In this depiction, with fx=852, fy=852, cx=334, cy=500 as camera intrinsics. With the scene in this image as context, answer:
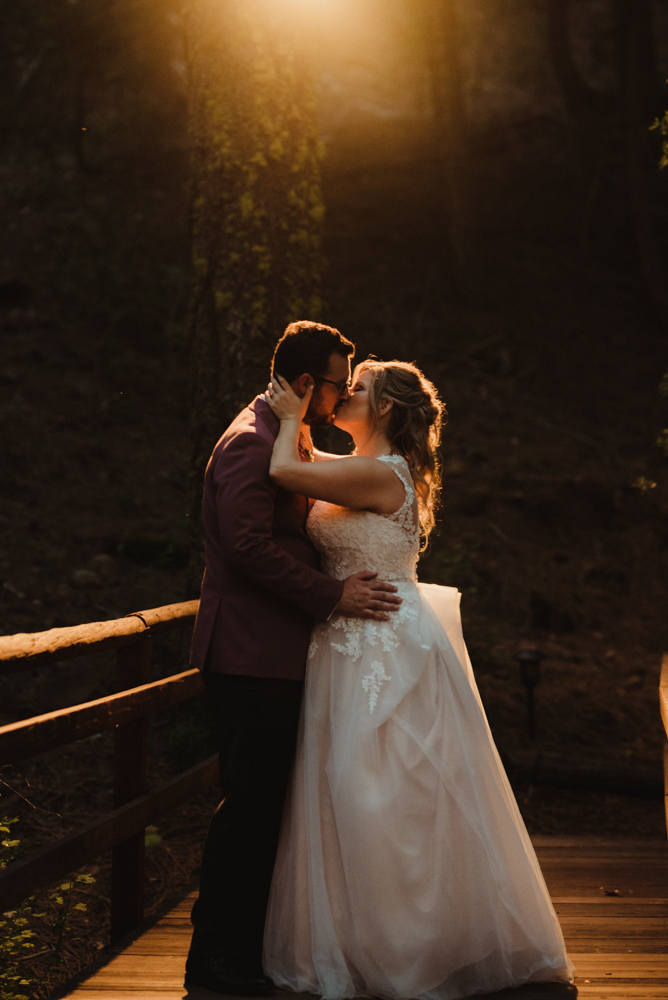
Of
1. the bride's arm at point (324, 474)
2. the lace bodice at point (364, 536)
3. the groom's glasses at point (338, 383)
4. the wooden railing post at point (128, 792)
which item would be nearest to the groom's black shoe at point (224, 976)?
the wooden railing post at point (128, 792)

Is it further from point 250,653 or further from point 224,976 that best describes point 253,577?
point 224,976

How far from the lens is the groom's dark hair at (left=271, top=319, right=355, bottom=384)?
3.04 meters

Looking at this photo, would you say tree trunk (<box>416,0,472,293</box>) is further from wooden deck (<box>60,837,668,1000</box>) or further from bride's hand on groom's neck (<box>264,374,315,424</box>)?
bride's hand on groom's neck (<box>264,374,315,424</box>)

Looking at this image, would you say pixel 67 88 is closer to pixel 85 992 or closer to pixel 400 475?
pixel 400 475

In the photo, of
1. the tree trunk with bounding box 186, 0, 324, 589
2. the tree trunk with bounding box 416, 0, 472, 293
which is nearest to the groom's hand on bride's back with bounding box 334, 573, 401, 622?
the tree trunk with bounding box 186, 0, 324, 589

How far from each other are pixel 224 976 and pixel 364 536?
158 cm

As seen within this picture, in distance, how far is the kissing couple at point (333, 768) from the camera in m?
2.86

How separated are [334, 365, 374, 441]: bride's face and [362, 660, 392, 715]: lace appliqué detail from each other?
93cm

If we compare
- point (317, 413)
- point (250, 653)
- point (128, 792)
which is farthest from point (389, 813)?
point (317, 413)

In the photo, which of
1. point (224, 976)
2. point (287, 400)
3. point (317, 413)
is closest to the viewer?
point (224, 976)

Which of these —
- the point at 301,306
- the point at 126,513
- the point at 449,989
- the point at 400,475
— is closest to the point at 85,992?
the point at 449,989

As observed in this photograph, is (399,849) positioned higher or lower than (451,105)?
lower

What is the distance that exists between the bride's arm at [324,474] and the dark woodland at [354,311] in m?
1.79

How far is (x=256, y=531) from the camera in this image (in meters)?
2.87
